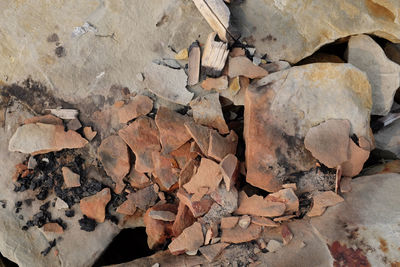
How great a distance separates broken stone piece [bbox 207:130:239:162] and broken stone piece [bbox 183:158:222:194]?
0.06 m

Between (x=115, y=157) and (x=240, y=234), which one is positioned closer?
(x=240, y=234)

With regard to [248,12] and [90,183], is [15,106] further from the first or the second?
[248,12]

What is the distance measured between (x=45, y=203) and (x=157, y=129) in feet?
3.28

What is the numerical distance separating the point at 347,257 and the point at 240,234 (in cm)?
68

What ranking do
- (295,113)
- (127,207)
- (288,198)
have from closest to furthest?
(288,198)
(295,113)
(127,207)

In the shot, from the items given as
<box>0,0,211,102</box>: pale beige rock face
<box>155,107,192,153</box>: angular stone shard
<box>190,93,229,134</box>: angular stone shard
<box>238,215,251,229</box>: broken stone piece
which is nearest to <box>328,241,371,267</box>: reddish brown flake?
<box>238,215,251,229</box>: broken stone piece

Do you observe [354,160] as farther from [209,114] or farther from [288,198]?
[209,114]

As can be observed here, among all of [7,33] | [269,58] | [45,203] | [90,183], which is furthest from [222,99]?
[7,33]

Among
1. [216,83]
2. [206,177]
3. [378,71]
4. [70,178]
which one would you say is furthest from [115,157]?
[378,71]

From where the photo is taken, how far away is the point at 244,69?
2734 mm

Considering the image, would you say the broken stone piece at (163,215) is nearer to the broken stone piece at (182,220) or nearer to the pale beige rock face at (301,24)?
the broken stone piece at (182,220)

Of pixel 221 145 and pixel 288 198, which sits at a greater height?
pixel 221 145

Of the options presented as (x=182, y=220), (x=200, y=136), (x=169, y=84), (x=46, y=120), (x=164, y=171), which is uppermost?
(x=169, y=84)

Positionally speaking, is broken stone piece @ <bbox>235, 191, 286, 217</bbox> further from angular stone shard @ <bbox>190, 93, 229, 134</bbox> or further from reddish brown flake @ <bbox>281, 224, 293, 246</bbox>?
angular stone shard @ <bbox>190, 93, 229, 134</bbox>
